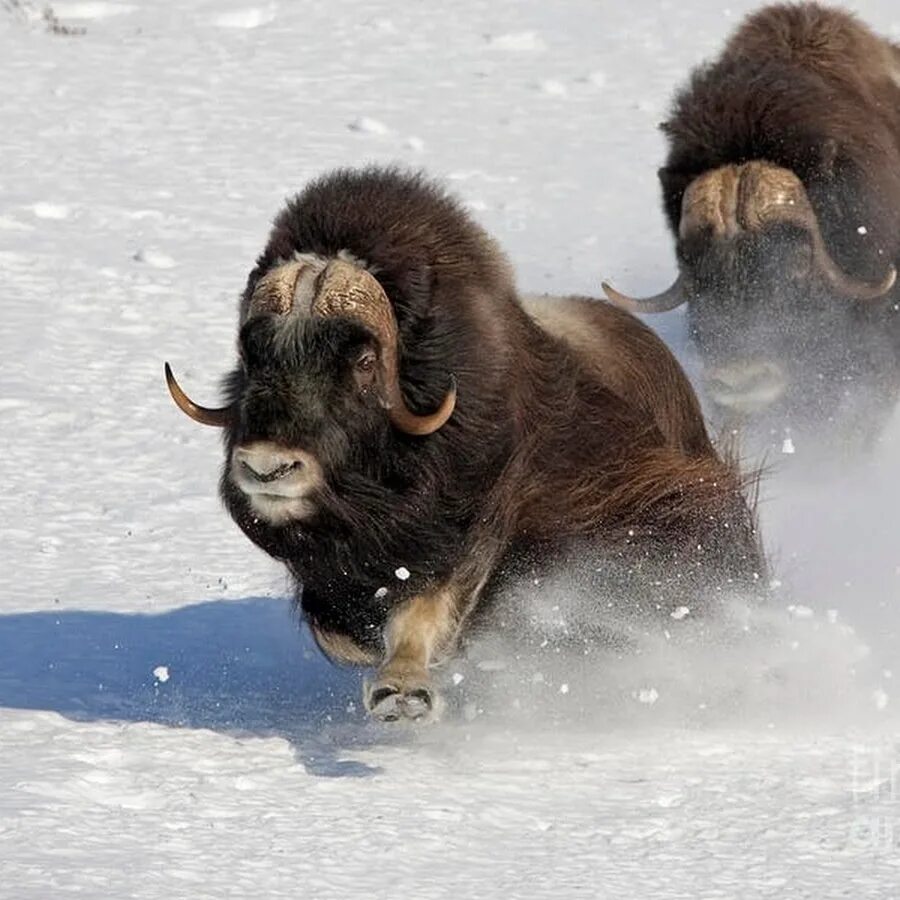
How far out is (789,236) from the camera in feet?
22.2

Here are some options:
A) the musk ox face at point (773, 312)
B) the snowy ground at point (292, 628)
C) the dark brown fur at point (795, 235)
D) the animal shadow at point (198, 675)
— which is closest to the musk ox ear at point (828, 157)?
the dark brown fur at point (795, 235)

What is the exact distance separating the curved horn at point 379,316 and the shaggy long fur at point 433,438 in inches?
1.1

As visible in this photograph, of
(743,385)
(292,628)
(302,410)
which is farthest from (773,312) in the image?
(302,410)

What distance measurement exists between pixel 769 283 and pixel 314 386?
291 centimetres

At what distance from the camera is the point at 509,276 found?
179 inches

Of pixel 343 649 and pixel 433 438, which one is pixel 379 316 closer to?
pixel 433 438

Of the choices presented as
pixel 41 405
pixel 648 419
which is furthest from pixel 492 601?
pixel 41 405

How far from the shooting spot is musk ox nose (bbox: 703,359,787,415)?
650 cm

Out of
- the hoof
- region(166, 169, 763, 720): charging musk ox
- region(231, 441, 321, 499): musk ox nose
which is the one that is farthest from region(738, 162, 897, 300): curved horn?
the hoof

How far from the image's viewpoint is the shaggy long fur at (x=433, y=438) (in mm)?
4141

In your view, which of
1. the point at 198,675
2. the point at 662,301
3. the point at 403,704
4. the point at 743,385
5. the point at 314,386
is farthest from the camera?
the point at 662,301

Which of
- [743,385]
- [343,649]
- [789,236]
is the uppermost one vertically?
[343,649]

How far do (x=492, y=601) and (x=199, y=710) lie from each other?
0.56 m

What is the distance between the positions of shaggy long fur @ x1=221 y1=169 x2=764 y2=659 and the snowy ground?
0.26 metres
